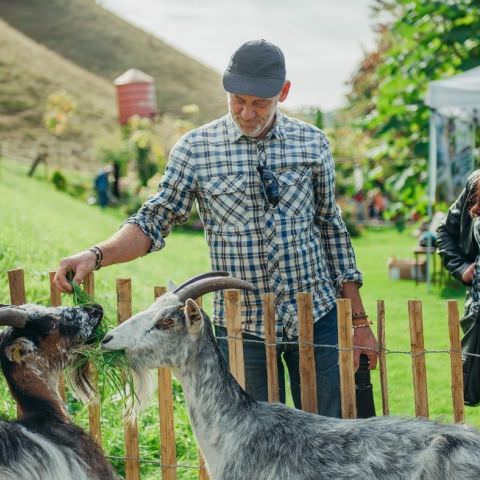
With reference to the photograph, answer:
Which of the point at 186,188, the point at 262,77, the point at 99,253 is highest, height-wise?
the point at 262,77

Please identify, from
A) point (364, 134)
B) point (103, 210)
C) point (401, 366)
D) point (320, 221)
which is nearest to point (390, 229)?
point (364, 134)

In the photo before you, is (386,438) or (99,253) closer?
(386,438)

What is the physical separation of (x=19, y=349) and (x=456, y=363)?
1.95 metres

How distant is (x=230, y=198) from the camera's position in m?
4.14

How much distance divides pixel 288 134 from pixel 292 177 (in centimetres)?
20

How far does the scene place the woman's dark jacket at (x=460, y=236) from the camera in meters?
4.63

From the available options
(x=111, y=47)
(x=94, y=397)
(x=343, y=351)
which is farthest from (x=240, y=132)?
(x=111, y=47)

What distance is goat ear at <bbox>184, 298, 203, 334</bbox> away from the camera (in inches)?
148

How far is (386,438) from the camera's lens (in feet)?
11.9

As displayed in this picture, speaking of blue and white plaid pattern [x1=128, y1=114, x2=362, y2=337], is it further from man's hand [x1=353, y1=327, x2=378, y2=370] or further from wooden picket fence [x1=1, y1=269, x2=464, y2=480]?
man's hand [x1=353, y1=327, x2=378, y2=370]

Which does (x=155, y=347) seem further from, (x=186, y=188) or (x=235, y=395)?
(x=186, y=188)

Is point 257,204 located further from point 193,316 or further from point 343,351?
point 343,351

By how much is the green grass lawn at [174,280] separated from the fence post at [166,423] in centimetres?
41

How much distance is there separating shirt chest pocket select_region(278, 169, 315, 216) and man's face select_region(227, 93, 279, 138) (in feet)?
0.79
